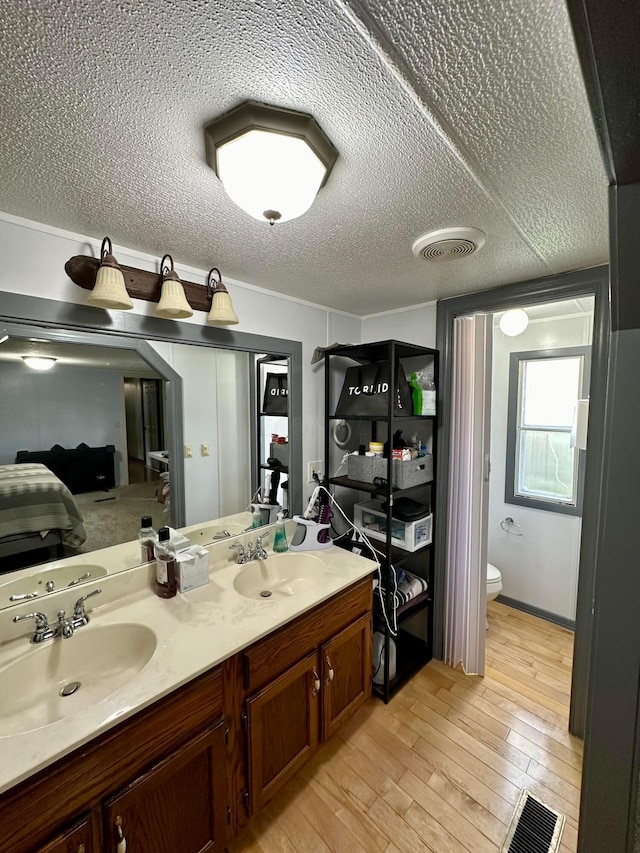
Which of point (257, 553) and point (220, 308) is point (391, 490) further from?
point (220, 308)

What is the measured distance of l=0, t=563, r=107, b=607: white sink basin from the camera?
115 cm

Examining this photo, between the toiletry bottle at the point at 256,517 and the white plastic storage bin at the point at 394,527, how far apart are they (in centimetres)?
63

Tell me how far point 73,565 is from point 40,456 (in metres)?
0.44

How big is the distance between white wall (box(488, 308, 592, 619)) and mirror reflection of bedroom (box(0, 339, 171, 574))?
2457mm

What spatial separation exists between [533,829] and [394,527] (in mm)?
1213

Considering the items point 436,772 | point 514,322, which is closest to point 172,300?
point 514,322

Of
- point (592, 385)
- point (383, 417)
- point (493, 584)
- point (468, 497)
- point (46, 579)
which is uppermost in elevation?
point (592, 385)

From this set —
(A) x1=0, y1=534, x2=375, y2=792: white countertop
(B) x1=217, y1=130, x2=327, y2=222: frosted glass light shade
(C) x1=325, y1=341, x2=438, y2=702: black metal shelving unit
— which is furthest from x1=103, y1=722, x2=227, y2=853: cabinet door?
(B) x1=217, y1=130, x2=327, y2=222: frosted glass light shade

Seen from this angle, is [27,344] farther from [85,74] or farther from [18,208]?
[85,74]

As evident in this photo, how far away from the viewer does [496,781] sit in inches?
55.8

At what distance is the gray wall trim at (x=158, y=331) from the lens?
115cm

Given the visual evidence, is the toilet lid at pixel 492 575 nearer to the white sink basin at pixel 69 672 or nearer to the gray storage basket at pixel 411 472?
the gray storage basket at pixel 411 472

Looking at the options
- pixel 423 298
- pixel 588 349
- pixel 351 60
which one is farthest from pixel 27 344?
pixel 588 349

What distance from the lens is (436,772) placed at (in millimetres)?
1449
